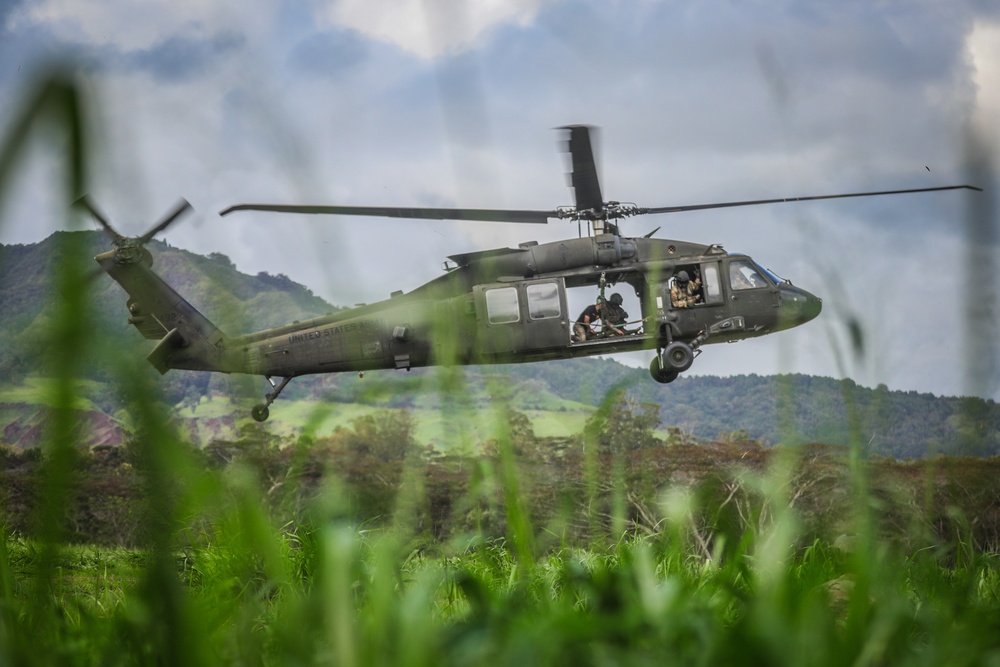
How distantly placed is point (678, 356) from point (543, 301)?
219 centimetres

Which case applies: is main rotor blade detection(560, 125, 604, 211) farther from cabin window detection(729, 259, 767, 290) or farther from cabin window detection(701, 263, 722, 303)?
cabin window detection(729, 259, 767, 290)

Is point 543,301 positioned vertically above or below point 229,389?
above

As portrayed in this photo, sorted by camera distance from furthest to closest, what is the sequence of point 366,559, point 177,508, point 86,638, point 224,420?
1. point 366,559
2. point 86,638
3. point 224,420
4. point 177,508

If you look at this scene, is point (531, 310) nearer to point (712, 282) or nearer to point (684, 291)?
point (684, 291)

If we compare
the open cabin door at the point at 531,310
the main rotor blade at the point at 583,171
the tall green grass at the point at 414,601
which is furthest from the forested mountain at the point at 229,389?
the open cabin door at the point at 531,310

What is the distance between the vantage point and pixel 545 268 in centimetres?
1234

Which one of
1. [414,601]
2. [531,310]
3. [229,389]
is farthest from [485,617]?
[531,310]

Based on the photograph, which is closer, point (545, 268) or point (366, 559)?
point (366, 559)

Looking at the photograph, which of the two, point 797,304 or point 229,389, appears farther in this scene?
point 797,304

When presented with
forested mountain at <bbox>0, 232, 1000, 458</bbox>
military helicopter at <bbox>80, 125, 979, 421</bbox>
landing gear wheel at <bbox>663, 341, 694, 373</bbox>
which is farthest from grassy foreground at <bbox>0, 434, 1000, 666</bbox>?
landing gear wheel at <bbox>663, 341, 694, 373</bbox>

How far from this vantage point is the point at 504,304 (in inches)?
480

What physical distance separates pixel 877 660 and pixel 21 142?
1178 mm

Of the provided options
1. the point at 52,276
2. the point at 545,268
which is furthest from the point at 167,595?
the point at 545,268

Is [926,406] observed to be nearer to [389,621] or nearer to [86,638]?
[389,621]
